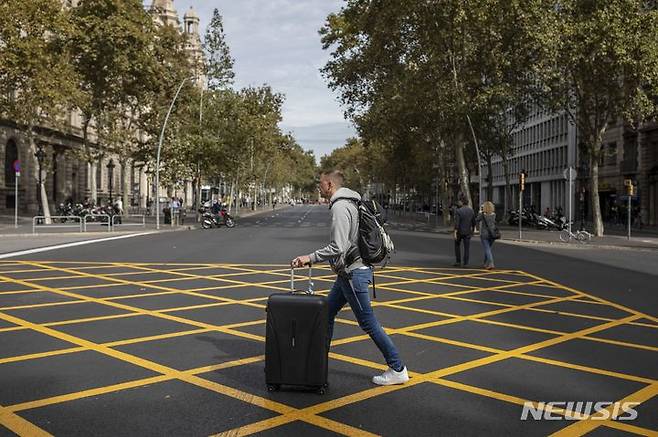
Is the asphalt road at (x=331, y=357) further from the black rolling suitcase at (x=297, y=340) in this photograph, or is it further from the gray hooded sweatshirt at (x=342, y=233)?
the gray hooded sweatshirt at (x=342, y=233)

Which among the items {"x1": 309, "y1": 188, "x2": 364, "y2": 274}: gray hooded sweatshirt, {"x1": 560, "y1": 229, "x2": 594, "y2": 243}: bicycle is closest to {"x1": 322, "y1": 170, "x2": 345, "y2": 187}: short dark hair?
{"x1": 309, "y1": 188, "x2": 364, "y2": 274}: gray hooded sweatshirt

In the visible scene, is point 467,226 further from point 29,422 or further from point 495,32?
point 495,32

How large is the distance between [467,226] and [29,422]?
41.0ft

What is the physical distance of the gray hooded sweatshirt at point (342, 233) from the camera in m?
5.14

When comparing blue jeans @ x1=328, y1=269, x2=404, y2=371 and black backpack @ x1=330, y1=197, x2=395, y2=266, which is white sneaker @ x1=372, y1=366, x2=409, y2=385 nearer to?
blue jeans @ x1=328, y1=269, x2=404, y2=371

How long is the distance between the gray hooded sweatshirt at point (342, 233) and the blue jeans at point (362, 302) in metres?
0.10

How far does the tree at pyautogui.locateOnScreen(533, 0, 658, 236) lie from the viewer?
2605 cm

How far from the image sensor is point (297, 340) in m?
5.05

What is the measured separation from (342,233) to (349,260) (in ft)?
0.83

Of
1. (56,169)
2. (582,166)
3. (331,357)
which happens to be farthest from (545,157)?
(331,357)

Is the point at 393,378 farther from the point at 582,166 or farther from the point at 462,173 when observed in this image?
the point at 582,166

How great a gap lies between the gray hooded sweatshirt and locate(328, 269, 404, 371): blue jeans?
0.10m

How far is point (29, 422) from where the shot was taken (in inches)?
176

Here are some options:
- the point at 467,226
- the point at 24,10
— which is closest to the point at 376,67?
the point at 24,10
